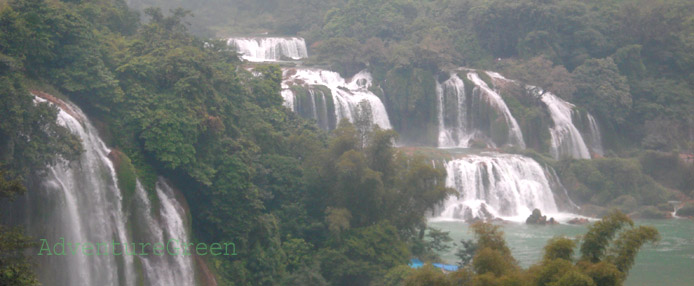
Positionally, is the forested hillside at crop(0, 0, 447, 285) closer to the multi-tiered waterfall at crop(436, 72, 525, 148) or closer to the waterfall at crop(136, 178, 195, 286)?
the waterfall at crop(136, 178, 195, 286)

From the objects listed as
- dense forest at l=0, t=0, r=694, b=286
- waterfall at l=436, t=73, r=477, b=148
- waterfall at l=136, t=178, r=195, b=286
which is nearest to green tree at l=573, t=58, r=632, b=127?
dense forest at l=0, t=0, r=694, b=286

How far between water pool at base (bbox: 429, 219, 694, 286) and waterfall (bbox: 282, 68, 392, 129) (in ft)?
25.6

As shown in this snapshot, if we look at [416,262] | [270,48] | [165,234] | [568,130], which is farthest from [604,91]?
[165,234]

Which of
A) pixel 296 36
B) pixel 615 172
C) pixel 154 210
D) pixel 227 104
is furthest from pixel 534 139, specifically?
pixel 154 210

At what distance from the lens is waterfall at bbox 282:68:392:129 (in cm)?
3128

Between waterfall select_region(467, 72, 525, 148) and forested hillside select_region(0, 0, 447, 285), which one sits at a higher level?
waterfall select_region(467, 72, 525, 148)

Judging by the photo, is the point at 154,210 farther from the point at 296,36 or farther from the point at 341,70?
the point at 296,36

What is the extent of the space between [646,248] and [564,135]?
43.1 ft

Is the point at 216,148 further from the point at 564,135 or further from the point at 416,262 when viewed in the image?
the point at 564,135

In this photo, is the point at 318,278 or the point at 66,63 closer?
the point at 66,63

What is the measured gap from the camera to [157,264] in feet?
47.6

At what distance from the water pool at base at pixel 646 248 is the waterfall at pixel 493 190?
1.23 metres

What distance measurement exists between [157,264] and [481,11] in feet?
Result: 99.8

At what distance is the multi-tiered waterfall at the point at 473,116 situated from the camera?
3494cm
